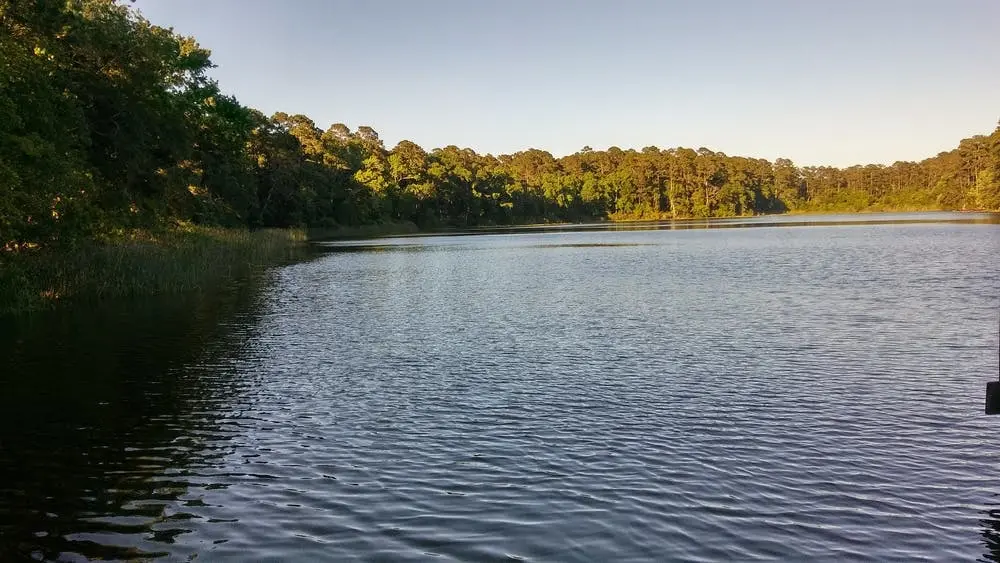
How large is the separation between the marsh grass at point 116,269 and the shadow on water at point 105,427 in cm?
270

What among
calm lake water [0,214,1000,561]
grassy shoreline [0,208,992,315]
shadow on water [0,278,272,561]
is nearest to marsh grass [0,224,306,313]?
grassy shoreline [0,208,992,315]

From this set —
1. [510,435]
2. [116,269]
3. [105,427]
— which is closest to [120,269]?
[116,269]

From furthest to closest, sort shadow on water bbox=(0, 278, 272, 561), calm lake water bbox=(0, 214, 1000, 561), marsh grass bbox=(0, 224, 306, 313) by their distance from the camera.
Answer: marsh grass bbox=(0, 224, 306, 313), shadow on water bbox=(0, 278, 272, 561), calm lake water bbox=(0, 214, 1000, 561)

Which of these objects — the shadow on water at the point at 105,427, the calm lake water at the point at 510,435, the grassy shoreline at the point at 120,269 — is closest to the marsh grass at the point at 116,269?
the grassy shoreline at the point at 120,269

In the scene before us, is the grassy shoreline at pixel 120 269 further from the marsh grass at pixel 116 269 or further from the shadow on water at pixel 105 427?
the shadow on water at pixel 105 427

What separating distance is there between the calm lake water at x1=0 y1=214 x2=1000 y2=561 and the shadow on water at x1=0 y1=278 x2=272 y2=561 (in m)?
0.06

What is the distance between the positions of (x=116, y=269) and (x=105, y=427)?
23.8 meters

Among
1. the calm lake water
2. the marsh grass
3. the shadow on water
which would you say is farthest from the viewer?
the marsh grass

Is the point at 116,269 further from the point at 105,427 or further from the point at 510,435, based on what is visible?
the point at 510,435

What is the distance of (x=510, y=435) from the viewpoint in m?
12.5

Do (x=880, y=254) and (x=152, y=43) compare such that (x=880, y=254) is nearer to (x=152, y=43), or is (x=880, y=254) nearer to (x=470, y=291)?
(x=470, y=291)

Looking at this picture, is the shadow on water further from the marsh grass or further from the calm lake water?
the marsh grass

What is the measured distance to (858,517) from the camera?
884 centimetres

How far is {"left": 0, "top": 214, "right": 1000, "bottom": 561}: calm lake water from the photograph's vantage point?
28.0ft
